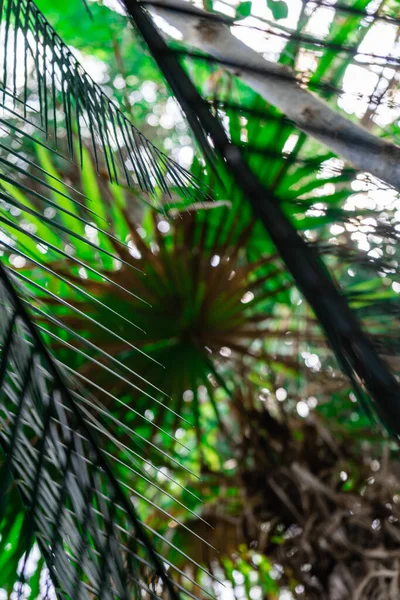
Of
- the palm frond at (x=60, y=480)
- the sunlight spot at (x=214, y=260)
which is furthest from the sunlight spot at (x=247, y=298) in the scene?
the palm frond at (x=60, y=480)

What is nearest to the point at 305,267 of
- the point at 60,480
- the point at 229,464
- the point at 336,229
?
the point at 60,480

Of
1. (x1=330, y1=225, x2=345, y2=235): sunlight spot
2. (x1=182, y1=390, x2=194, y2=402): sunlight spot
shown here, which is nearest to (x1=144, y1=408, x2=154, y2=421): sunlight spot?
(x1=182, y1=390, x2=194, y2=402): sunlight spot

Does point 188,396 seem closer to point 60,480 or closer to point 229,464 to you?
point 229,464

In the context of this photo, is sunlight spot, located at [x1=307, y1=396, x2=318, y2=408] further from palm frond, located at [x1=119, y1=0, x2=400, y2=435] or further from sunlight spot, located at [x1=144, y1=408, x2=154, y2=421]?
palm frond, located at [x1=119, y1=0, x2=400, y2=435]

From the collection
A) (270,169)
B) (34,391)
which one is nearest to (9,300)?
(34,391)

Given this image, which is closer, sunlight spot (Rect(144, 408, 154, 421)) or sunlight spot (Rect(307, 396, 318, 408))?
sunlight spot (Rect(144, 408, 154, 421))

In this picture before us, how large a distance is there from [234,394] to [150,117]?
2.58 metres

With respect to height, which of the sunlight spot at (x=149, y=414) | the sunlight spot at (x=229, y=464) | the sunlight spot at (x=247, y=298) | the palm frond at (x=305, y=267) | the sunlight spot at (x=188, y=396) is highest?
the sunlight spot at (x=247, y=298)

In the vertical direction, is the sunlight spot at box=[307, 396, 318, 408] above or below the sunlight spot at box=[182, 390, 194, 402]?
above

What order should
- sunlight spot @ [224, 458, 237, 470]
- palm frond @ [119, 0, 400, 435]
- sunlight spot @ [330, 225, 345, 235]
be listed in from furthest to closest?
sunlight spot @ [224, 458, 237, 470], sunlight spot @ [330, 225, 345, 235], palm frond @ [119, 0, 400, 435]

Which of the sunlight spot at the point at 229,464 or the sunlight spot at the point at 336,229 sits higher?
the sunlight spot at the point at 336,229

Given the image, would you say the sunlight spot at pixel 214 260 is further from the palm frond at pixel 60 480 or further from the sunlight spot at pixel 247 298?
the palm frond at pixel 60 480

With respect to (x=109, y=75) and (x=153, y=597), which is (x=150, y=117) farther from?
(x=153, y=597)

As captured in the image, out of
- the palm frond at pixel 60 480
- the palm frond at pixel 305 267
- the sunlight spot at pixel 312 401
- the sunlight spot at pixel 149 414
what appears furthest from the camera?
the sunlight spot at pixel 312 401
